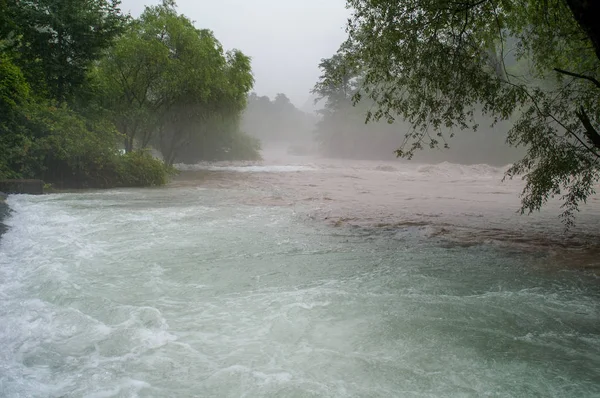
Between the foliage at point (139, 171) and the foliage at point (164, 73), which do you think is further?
the foliage at point (164, 73)

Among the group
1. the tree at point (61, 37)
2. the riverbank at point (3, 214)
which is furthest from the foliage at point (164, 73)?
the riverbank at point (3, 214)

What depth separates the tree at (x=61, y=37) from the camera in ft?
65.3

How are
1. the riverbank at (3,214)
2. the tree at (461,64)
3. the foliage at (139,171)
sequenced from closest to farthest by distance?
1. the tree at (461,64)
2. the riverbank at (3,214)
3. the foliage at (139,171)

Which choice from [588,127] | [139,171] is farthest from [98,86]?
[588,127]

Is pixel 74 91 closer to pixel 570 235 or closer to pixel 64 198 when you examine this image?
pixel 64 198

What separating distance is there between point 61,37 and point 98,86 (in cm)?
329

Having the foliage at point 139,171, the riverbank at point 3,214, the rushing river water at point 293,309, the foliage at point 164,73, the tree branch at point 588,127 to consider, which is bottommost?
the rushing river water at point 293,309

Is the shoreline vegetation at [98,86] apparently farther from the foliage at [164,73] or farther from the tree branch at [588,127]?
the tree branch at [588,127]

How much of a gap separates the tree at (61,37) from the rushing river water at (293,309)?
433 inches

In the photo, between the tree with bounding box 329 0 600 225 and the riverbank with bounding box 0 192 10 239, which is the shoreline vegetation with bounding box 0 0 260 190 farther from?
the tree with bounding box 329 0 600 225

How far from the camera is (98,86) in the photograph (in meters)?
23.7

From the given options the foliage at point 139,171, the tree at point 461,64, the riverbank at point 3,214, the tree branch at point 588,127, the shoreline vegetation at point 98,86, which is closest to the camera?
the tree branch at point 588,127

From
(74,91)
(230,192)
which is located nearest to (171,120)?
(74,91)

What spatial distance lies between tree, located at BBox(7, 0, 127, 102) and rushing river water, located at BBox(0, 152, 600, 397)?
10993 millimetres
